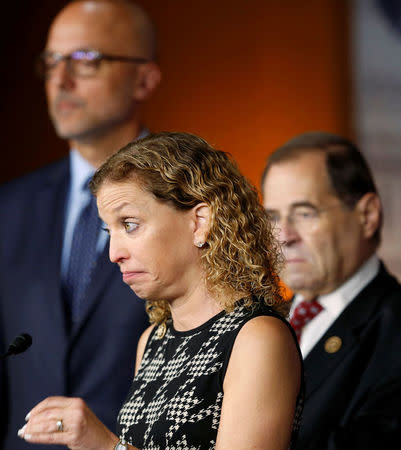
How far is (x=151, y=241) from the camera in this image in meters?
1.45

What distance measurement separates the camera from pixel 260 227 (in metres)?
1.55

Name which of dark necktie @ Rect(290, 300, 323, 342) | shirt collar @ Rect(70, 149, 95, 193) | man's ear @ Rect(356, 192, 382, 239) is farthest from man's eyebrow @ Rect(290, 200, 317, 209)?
shirt collar @ Rect(70, 149, 95, 193)

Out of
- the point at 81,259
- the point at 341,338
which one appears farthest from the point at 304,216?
the point at 81,259

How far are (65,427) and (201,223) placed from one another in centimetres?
43

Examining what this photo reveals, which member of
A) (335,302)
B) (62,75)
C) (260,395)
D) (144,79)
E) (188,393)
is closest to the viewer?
(260,395)

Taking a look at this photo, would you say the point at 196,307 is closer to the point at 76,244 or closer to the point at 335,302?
the point at 335,302

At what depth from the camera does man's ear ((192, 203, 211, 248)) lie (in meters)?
1.48

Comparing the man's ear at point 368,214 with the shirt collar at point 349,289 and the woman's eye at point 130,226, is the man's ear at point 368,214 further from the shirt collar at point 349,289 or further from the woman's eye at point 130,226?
the woman's eye at point 130,226

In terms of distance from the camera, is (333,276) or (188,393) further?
(333,276)

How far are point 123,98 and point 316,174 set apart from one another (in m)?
0.67

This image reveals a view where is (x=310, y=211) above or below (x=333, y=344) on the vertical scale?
above

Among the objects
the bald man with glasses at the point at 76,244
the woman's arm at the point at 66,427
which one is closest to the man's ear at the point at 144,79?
the bald man with glasses at the point at 76,244

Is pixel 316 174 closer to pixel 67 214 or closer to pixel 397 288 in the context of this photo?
pixel 397 288

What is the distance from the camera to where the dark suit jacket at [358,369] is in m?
1.82
